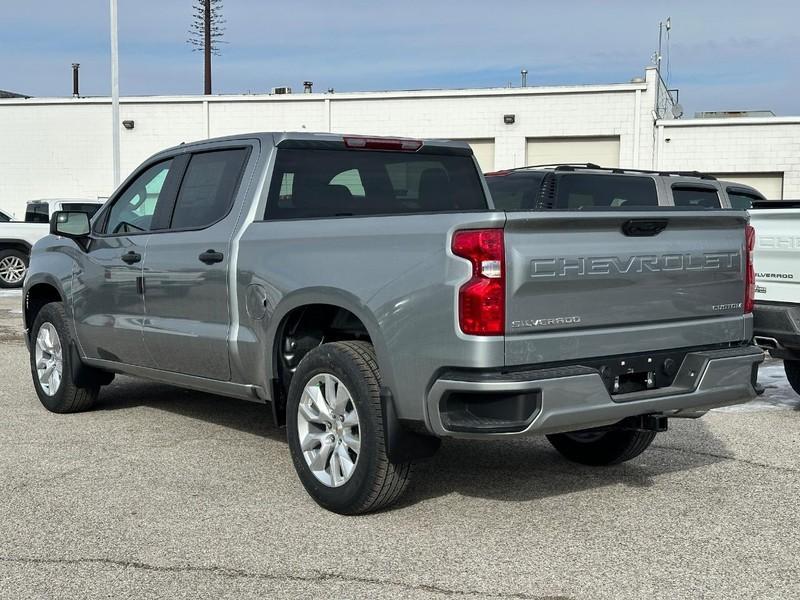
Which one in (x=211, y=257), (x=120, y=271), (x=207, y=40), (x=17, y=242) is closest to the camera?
(x=211, y=257)

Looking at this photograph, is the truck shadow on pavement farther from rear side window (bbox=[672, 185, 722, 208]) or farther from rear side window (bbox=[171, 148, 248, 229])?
rear side window (bbox=[672, 185, 722, 208])

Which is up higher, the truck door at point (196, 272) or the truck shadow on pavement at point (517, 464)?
the truck door at point (196, 272)

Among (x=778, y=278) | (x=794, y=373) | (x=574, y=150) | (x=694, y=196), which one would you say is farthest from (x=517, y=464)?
(x=574, y=150)

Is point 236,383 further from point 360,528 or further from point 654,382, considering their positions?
point 654,382

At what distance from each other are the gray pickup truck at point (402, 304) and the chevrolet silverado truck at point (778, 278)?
208cm

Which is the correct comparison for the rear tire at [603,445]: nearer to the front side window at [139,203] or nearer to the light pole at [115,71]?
the front side window at [139,203]

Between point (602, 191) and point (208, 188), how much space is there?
5.05 m

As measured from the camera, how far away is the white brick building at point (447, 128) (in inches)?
1187

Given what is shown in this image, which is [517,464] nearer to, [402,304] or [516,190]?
[402,304]

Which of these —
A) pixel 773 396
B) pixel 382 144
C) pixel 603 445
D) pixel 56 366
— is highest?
pixel 382 144

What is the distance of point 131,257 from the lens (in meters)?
6.68

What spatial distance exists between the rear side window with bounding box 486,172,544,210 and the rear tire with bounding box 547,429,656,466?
389cm

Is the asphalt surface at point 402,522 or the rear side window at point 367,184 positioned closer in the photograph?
the asphalt surface at point 402,522

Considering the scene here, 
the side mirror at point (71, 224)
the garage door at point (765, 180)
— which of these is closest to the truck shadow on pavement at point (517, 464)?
the side mirror at point (71, 224)
